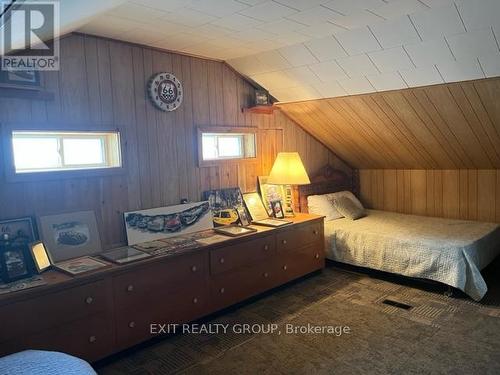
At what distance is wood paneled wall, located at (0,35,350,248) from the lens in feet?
7.75

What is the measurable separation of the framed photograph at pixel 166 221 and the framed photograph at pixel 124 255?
141 millimetres

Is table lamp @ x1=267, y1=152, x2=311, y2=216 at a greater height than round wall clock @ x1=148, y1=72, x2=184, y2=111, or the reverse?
round wall clock @ x1=148, y1=72, x2=184, y2=111

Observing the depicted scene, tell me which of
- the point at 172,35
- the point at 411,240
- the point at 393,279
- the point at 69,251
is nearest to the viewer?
the point at 69,251

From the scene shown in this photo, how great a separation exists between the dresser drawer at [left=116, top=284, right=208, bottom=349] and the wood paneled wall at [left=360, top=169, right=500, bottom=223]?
110 inches

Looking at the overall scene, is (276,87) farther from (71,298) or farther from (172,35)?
(71,298)

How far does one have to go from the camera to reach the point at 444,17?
221 centimetres

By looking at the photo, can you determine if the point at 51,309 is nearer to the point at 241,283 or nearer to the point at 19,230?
the point at 19,230

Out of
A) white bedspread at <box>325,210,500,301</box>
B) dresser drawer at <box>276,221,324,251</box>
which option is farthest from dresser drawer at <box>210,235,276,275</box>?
white bedspread at <box>325,210,500,301</box>

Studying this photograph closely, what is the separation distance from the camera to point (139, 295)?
237 centimetres

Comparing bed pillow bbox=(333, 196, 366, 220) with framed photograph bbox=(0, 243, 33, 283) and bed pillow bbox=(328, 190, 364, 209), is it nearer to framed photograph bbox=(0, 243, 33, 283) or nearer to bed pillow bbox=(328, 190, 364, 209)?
bed pillow bbox=(328, 190, 364, 209)

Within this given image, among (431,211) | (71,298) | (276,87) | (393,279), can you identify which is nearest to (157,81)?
(276,87)

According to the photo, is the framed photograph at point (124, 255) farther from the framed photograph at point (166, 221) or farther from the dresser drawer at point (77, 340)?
the dresser drawer at point (77, 340)

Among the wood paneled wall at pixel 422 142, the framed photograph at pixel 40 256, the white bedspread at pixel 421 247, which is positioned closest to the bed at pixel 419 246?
the white bedspread at pixel 421 247

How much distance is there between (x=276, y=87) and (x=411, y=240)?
1.82m
